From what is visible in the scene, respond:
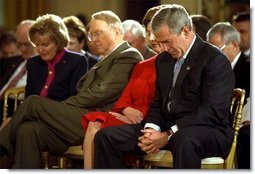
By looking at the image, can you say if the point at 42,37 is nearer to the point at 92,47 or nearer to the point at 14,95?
the point at 92,47

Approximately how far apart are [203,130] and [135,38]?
1.48m

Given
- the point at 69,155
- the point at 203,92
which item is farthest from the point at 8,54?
the point at 203,92

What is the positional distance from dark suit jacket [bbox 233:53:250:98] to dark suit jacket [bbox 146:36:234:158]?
2.18ft

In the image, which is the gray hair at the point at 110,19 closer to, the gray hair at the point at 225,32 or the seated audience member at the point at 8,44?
the gray hair at the point at 225,32

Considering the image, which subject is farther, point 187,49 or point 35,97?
point 35,97

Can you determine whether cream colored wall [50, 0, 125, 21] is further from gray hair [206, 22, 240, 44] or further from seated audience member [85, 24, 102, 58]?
gray hair [206, 22, 240, 44]

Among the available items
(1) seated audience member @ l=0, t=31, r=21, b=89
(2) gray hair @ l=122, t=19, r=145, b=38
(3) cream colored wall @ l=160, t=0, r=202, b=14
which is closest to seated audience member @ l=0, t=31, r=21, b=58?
(1) seated audience member @ l=0, t=31, r=21, b=89

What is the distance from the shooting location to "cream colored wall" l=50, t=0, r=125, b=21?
547 centimetres

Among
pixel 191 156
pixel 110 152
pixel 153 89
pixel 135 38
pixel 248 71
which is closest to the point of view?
pixel 191 156

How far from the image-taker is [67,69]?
4.52 m

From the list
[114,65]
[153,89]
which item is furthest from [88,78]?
[153,89]

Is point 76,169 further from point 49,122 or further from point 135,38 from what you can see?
point 135,38

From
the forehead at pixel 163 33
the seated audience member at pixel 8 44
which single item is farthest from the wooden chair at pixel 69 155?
the seated audience member at pixel 8 44

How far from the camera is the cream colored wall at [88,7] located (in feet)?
17.9
